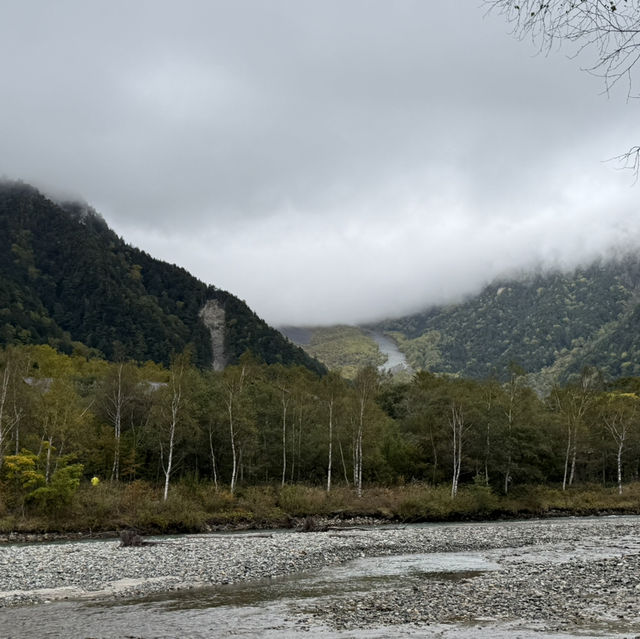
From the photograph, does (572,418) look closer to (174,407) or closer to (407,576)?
(174,407)

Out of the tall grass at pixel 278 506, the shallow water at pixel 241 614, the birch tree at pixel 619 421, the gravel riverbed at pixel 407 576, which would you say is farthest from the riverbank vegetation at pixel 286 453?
the shallow water at pixel 241 614

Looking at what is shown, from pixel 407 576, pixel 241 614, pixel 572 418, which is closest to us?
pixel 241 614

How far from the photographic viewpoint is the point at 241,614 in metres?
20.0

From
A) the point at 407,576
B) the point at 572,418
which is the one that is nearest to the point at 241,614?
the point at 407,576

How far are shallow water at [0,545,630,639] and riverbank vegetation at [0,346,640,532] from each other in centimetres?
2902

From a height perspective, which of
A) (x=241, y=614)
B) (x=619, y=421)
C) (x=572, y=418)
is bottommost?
(x=241, y=614)

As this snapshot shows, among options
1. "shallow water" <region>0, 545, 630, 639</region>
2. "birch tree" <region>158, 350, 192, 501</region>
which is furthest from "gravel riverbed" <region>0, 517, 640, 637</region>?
"birch tree" <region>158, 350, 192, 501</region>

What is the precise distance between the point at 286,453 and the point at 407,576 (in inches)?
2070

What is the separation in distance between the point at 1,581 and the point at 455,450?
5577 centimetres

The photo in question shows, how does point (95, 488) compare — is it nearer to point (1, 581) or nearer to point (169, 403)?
point (169, 403)

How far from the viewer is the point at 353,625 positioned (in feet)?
58.1

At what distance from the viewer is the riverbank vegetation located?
56.5 meters

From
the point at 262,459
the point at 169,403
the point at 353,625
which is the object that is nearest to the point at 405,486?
the point at 262,459

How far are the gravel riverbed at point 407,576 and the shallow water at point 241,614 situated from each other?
2.05ft
